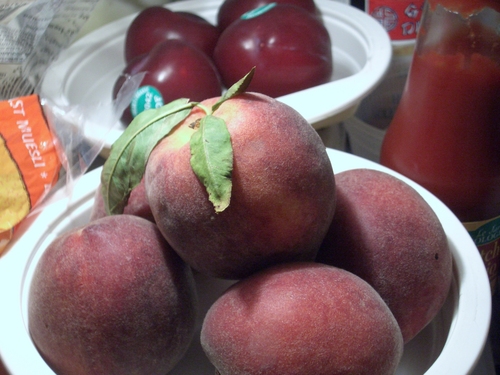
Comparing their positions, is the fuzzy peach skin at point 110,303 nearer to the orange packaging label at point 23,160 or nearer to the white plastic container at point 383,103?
the orange packaging label at point 23,160

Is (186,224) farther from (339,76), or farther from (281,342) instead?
(339,76)

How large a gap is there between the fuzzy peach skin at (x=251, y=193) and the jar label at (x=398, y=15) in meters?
0.45

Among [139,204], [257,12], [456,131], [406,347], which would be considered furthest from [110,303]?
[257,12]

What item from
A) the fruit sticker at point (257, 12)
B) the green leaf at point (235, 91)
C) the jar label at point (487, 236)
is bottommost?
the jar label at point (487, 236)

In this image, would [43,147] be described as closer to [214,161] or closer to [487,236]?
[214,161]

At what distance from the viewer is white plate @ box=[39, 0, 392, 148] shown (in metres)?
0.61

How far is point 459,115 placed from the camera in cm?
51

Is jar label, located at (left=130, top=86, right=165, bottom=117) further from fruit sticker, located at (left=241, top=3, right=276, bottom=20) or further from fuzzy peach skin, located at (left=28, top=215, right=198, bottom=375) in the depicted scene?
fuzzy peach skin, located at (left=28, top=215, right=198, bottom=375)

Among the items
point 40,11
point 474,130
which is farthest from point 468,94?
point 40,11

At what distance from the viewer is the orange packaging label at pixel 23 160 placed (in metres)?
0.49

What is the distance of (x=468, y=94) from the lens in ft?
1.65

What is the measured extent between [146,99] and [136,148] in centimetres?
33

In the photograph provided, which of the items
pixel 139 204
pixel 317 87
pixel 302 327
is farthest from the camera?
pixel 317 87

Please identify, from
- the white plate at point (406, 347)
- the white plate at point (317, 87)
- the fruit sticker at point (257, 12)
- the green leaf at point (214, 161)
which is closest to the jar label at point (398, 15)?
the white plate at point (317, 87)
